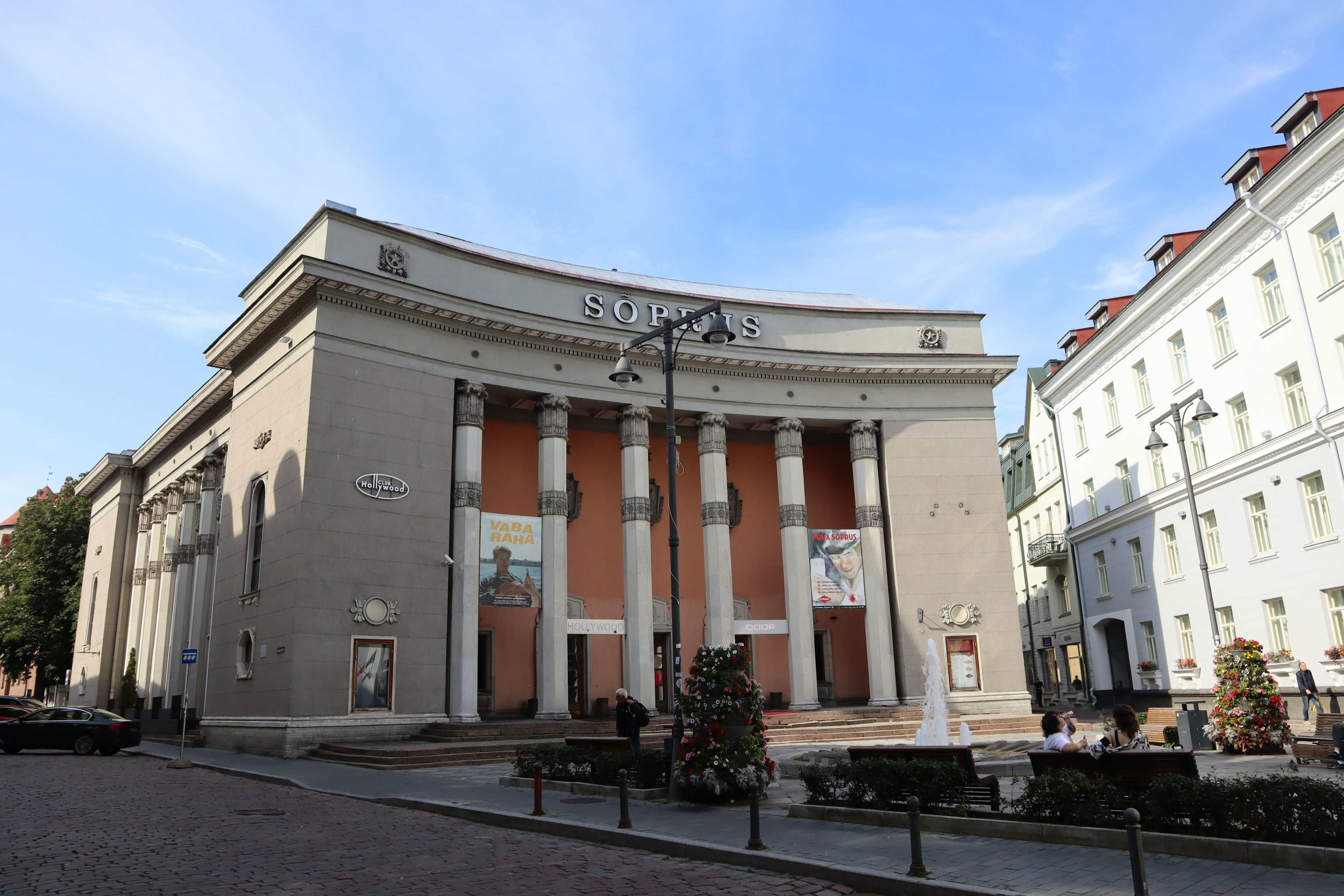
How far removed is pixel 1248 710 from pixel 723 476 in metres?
16.9

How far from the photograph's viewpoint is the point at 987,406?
112 ft

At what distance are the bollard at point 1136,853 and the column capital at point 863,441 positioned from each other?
26872mm

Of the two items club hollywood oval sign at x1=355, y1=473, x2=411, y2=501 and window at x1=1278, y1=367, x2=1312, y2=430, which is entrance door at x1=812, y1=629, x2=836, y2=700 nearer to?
club hollywood oval sign at x1=355, y1=473, x2=411, y2=501

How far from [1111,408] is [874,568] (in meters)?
13.2

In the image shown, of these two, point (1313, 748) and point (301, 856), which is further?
point (1313, 748)

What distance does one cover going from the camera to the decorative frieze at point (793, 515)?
31828 millimetres

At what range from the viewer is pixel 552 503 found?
2869 cm

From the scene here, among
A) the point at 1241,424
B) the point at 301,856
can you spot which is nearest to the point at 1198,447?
the point at 1241,424

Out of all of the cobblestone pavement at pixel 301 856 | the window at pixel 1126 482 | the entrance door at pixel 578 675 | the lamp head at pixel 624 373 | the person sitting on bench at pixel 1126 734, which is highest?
the window at pixel 1126 482

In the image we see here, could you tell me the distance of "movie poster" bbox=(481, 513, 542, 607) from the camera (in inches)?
1075

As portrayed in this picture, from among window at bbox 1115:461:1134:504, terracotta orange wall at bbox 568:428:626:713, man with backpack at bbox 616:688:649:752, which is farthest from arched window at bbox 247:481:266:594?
window at bbox 1115:461:1134:504

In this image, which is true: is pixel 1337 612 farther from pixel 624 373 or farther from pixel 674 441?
→ pixel 624 373

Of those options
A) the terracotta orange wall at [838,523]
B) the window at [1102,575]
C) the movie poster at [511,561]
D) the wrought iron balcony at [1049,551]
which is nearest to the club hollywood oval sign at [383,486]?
the movie poster at [511,561]

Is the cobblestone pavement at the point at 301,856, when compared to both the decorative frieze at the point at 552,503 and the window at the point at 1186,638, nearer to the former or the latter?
the decorative frieze at the point at 552,503
